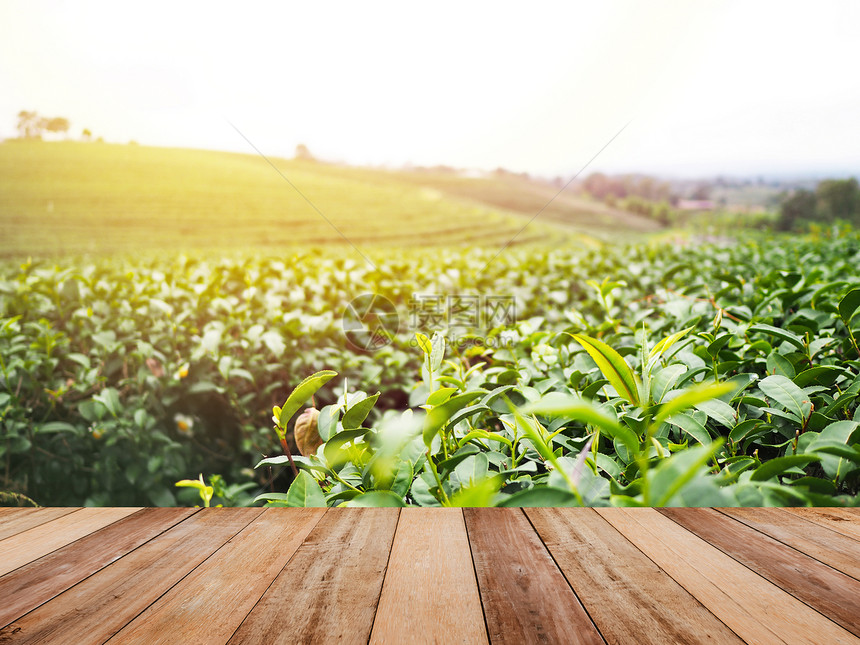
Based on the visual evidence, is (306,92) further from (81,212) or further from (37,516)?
(81,212)

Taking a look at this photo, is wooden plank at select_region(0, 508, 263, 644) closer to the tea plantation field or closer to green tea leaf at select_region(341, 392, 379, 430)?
the tea plantation field

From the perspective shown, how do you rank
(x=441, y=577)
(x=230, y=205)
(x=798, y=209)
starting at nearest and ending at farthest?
(x=441, y=577) < (x=798, y=209) < (x=230, y=205)

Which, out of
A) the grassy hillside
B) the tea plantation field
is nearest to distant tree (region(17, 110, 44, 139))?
the grassy hillside

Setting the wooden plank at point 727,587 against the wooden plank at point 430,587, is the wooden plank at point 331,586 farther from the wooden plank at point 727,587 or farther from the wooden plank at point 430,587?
the wooden plank at point 727,587

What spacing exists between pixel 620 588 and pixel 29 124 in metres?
26.2

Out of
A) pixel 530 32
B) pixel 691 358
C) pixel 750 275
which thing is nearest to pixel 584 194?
pixel 530 32

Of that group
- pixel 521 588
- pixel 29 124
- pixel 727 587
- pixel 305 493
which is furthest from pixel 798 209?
pixel 29 124

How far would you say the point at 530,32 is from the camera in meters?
3.31

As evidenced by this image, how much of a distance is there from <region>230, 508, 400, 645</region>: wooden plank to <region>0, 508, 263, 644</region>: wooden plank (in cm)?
15

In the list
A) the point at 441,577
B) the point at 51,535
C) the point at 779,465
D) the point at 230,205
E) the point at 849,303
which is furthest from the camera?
the point at 230,205

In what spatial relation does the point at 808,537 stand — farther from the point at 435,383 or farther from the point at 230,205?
the point at 230,205

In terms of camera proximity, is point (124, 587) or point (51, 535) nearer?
point (124, 587)

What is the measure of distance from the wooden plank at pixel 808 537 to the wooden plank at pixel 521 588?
1.16 ft

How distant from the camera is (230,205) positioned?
19547 mm
